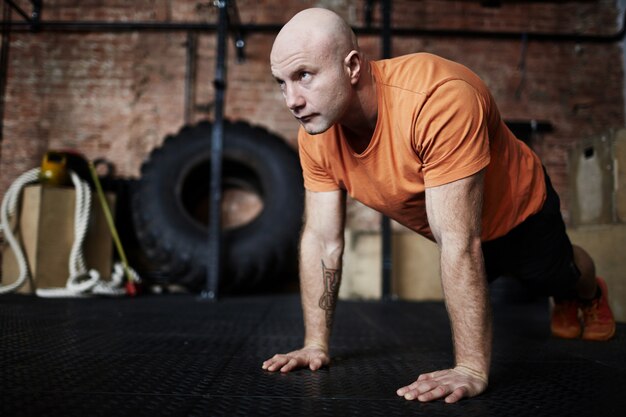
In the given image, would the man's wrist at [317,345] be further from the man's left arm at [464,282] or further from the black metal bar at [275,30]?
the black metal bar at [275,30]

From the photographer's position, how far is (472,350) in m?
1.07

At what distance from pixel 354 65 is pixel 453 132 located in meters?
0.28

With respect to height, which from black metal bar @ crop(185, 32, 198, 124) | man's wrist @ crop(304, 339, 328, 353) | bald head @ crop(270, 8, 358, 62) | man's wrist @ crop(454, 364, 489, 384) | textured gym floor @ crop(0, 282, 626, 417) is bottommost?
textured gym floor @ crop(0, 282, 626, 417)

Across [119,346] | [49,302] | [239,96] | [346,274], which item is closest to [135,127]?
[239,96]

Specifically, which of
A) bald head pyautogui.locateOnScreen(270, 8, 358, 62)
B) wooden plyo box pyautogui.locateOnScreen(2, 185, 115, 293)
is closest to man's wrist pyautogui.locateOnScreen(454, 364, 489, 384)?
bald head pyautogui.locateOnScreen(270, 8, 358, 62)

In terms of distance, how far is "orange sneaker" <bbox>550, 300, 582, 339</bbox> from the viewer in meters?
1.89

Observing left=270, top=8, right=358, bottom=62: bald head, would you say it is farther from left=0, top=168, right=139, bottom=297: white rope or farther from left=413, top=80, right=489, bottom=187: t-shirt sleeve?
left=0, top=168, right=139, bottom=297: white rope

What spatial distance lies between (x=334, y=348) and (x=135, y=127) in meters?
3.15

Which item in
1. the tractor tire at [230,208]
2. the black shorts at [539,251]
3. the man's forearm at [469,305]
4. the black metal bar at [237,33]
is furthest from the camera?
the black metal bar at [237,33]

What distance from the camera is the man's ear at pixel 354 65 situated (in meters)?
1.12

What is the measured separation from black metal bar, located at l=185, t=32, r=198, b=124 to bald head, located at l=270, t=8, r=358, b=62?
10.5ft

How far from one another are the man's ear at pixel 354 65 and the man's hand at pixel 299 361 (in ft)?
2.39

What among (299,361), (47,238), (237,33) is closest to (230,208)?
(47,238)

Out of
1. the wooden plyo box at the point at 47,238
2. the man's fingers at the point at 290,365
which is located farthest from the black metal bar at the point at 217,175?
the man's fingers at the point at 290,365
